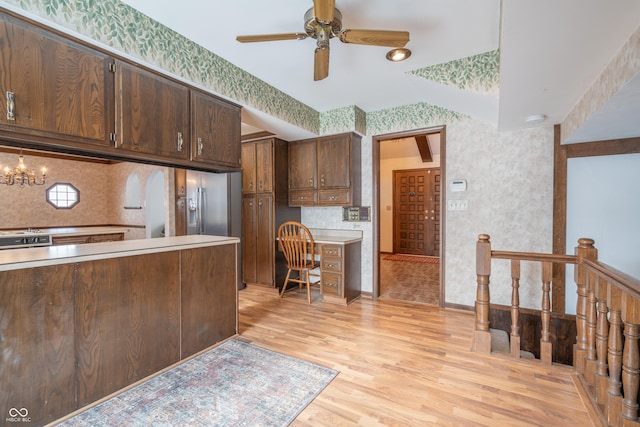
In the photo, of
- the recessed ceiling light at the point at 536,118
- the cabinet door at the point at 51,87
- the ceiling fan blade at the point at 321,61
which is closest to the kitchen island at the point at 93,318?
the cabinet door at the point at 51,87

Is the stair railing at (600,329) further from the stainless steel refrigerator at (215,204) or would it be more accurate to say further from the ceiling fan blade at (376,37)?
the stainless steel refrigerator at (215,204)

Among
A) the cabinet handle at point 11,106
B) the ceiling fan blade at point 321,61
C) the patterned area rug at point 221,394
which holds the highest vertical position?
the ceiling fan blade at point 321,61

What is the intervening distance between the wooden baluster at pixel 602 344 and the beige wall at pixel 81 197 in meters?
5.98

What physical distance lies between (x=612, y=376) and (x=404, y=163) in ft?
20.4

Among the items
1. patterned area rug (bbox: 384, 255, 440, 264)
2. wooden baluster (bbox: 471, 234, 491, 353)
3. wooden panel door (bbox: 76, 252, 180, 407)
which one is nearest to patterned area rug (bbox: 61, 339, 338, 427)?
wooden panel door (bbox: 76, 252, 180, 407)

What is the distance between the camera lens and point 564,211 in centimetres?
283

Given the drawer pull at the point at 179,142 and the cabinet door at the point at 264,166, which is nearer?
the drawer pull at the point at 179,142

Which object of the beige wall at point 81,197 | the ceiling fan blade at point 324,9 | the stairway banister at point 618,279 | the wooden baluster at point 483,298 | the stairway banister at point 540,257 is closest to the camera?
the stairway banister at point 618,279

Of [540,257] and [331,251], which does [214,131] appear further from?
[540,257]

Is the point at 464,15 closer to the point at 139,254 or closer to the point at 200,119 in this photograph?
the point at 200,119

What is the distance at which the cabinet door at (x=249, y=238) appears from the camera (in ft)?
13.6

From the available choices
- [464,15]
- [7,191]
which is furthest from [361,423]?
[7,191]

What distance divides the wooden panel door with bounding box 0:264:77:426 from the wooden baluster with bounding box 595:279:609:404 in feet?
9.87

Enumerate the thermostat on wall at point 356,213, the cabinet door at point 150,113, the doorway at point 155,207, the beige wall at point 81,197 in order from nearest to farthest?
the cabinet door at point 150,113
the thermostat on wall at point 356,213
the beige wall at point 81,197
the doorway at point 155,207
